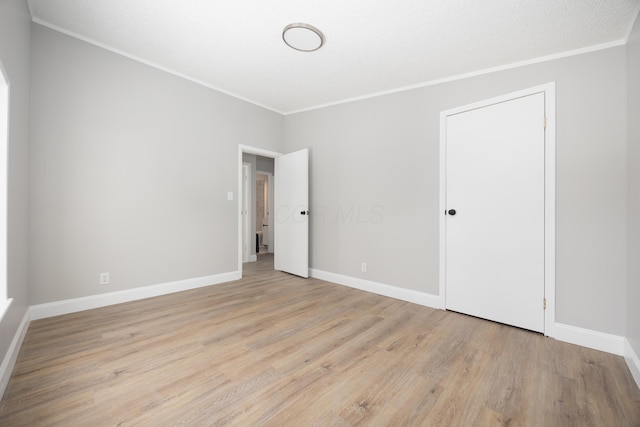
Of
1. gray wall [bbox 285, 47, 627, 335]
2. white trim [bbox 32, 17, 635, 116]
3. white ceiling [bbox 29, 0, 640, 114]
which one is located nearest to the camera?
white ceiling [bbox 29, 0, 640, 114]

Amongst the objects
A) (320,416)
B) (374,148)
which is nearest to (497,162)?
(374,148)

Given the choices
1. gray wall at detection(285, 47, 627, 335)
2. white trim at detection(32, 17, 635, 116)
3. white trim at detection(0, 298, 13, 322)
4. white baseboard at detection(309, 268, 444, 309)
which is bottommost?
white baseboard at detection(309, 268, 444, 309)

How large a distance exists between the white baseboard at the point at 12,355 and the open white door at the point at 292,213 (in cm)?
283

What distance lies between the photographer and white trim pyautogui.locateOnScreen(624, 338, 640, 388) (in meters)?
1.70

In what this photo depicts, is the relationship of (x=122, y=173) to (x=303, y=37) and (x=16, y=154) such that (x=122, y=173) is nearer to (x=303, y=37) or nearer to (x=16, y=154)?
(x=16, y=154)

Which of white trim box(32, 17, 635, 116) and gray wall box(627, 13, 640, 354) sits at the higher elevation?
white trim box(32, 17, 635, 116)

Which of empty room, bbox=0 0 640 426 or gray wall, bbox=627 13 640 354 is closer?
empty room, bbox=0 0 640 426

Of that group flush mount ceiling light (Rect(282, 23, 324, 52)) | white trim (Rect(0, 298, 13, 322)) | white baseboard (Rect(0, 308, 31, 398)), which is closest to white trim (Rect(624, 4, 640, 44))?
flush mount ceiling light (Rect(282, 23, 324, 52))

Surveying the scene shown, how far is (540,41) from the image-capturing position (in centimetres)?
225

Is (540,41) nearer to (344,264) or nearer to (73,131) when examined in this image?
(344,264)

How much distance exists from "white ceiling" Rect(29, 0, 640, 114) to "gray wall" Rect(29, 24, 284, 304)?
32 cm

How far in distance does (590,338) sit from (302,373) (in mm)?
2300

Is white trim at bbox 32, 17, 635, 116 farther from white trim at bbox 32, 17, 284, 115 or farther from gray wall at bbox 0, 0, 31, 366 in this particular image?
gray wall at bbox 0, 0, 31, 366

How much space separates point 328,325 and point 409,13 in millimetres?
2621
